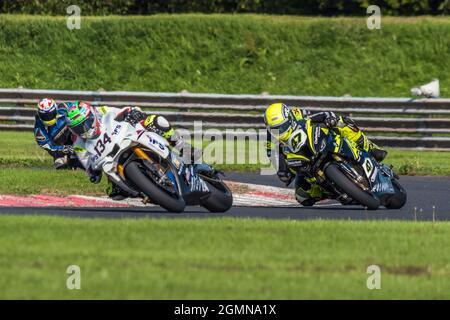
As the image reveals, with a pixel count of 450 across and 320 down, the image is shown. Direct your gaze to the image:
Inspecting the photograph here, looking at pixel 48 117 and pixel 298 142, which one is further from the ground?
pixel 48 117

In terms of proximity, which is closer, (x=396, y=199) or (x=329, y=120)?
(x=329, y=120)

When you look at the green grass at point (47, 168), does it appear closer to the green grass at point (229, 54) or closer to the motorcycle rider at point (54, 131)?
the motorcycle rider at point (54, 131)

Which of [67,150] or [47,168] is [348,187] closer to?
[67,150]

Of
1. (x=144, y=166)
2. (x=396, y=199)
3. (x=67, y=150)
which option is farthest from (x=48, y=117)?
(x=396, y=199)

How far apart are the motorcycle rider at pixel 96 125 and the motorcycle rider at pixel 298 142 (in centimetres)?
116

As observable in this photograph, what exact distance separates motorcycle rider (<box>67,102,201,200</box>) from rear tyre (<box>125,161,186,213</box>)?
0.49 meters

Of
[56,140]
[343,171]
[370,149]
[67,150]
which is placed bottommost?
[343,171]

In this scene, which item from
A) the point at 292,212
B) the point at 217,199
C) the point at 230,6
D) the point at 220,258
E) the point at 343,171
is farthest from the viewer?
the point at 230,6

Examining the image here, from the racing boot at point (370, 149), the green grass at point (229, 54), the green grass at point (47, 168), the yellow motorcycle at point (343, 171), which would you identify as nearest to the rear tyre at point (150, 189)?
the yellow motorcycle at point (343, 171)

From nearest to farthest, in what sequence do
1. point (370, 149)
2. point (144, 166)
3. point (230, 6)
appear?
point (144, 166) < point (370, 149) < point (230, 6)

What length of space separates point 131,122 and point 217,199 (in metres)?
1.29

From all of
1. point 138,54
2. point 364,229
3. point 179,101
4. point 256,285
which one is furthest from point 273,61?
point 256,285

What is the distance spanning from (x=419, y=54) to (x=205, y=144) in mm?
6793

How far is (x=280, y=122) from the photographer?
46.4ft
